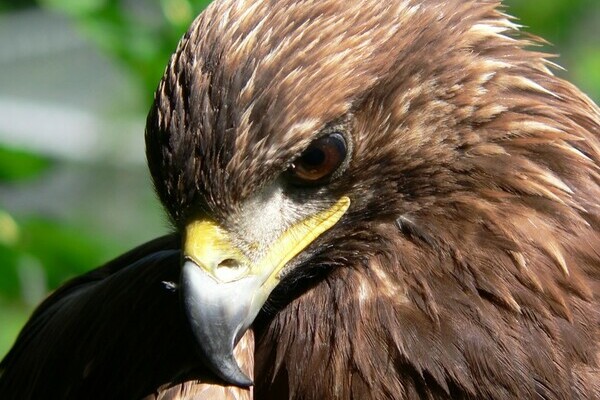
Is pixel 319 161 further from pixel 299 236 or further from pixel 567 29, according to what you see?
pixel 567 29

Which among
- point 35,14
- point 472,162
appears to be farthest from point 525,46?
point 35,14

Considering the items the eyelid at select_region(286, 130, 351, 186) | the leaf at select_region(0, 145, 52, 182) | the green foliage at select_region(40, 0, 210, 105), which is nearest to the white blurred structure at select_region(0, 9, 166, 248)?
the leaf at select_region(0, 145, 52, 182)

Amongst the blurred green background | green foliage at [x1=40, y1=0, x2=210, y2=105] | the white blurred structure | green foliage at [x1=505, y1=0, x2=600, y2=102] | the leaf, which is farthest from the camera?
the white blurred structure

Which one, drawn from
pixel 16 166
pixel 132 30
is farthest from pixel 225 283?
pixel 16 166

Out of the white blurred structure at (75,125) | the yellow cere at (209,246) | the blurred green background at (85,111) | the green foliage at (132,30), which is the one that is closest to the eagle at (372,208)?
Answer: the yellow cere at (209,246)

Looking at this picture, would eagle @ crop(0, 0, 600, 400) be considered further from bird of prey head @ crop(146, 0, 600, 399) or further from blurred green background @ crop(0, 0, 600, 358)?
blurred green background @ crop(0, 0, 600, 358)
